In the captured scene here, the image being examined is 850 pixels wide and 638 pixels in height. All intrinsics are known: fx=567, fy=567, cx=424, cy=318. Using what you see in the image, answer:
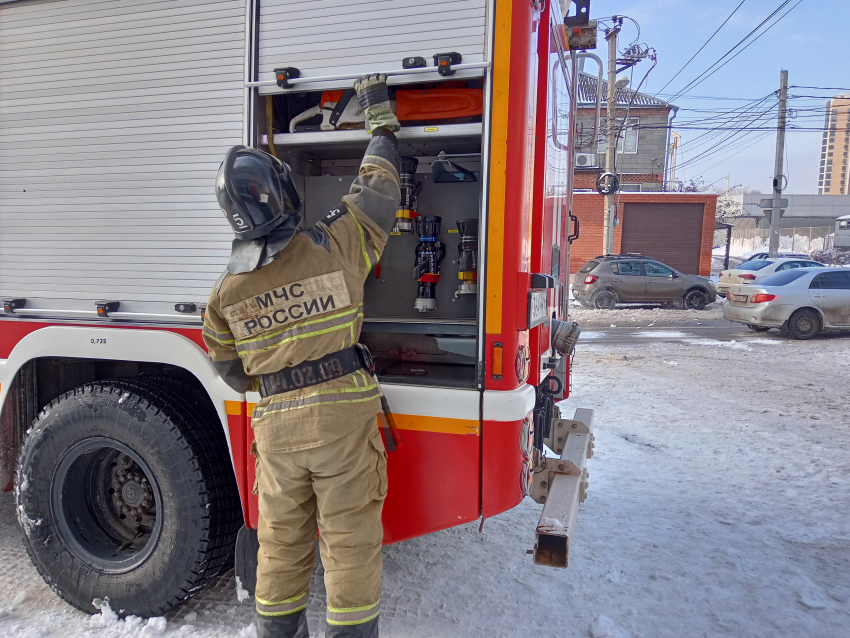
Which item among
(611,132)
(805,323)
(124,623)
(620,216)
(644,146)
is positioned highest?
(644,146)

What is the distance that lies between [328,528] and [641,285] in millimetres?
15525

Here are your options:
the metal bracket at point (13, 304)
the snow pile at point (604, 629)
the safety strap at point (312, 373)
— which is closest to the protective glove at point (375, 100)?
the safety strap at point (312, 373)

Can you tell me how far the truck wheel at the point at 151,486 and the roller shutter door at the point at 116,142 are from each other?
1.82ft

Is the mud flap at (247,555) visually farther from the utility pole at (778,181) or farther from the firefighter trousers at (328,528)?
the utility pole at (778,181)

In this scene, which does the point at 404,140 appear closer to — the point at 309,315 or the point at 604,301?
the point at 309,315

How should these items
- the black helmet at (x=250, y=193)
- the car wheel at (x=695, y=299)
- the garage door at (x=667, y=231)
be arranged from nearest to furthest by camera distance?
the black helmet at (x=250, y=193), the car wheel at (x=695, y=299), the garage door at (x=667, y=231)

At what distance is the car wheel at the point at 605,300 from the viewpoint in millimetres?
16281

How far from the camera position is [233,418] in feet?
8.41

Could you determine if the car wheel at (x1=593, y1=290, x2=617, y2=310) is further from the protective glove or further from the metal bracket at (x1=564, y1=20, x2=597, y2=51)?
the protective glove

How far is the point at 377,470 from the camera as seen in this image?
2305mm

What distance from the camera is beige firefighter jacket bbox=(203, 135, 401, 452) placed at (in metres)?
2.20

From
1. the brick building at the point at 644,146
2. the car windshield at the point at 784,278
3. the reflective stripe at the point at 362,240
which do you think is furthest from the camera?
the brick building at the point at 644,146

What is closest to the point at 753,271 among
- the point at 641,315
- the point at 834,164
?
the point at 641,315

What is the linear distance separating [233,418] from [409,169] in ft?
4.86
